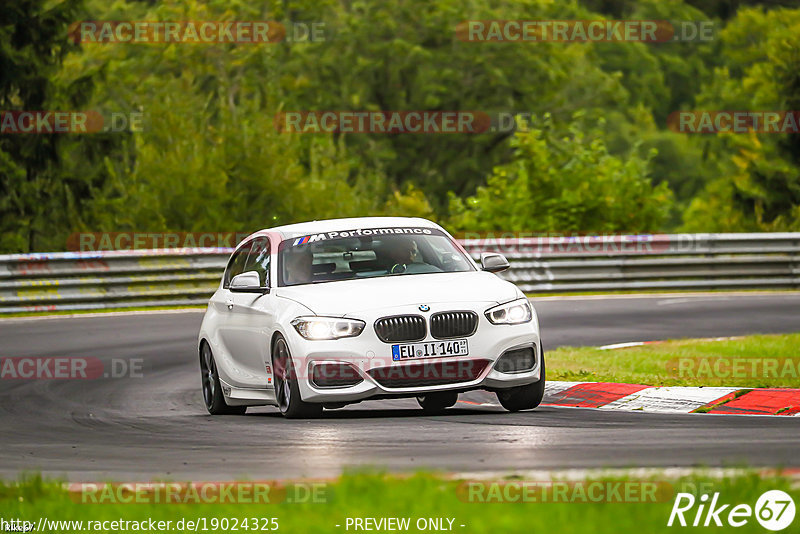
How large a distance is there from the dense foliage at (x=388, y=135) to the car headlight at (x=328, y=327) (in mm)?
24549

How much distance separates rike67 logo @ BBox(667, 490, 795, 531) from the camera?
20.3 feet

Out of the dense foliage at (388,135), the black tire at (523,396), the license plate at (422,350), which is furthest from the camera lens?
the dense foliage at (388,135)

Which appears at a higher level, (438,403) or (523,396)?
(523,396)

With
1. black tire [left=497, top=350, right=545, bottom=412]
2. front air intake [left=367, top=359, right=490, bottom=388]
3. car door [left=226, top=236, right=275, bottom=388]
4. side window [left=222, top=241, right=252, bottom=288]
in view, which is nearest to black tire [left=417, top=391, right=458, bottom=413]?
black tire [left=497, top=350, right=545, bottom=412]

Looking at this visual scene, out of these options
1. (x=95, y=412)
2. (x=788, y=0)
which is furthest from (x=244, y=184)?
(x=788, y=0)

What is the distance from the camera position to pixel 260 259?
12.7m

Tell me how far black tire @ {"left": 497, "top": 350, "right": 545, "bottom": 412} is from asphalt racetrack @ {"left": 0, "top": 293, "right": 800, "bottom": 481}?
109 millimetres

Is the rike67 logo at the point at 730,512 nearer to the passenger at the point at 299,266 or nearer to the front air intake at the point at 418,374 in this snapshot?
the front air intake at the point at 418,374

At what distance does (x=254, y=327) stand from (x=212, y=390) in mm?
1178

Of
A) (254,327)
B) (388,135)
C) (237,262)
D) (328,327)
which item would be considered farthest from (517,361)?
(388,135)

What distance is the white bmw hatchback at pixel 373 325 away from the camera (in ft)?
35.3

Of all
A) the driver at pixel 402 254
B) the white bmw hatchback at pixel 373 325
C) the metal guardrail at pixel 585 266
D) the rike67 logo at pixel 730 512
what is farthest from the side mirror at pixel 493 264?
the metal guardrail at pixel 585 266

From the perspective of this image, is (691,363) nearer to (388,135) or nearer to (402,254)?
(402,254)

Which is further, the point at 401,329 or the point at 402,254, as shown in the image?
the point at 402,254
